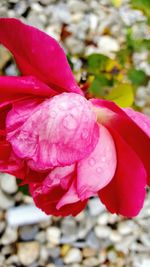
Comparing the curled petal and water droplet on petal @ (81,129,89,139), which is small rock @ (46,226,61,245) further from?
water droplet on petal @ (81,129,89,139)

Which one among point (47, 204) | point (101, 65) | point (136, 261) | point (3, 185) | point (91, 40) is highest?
point (47, 204)

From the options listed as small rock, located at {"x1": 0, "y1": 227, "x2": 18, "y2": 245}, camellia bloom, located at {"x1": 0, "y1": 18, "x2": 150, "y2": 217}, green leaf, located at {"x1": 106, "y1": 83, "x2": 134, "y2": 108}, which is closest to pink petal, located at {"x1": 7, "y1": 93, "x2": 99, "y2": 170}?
camellia bloom, located at {"x1": 0, "y1": 18, "x2": 150, "y2": 217}

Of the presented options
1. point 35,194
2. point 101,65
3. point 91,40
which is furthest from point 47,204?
point 91,40

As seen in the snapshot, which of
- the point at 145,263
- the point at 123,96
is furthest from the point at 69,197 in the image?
the point at 145,263

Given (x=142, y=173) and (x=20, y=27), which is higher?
(x=20, y=27)

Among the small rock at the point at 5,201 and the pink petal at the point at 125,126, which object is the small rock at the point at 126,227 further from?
the pink petal at the point at 125,126

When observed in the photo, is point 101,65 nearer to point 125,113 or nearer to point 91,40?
point 91,40
